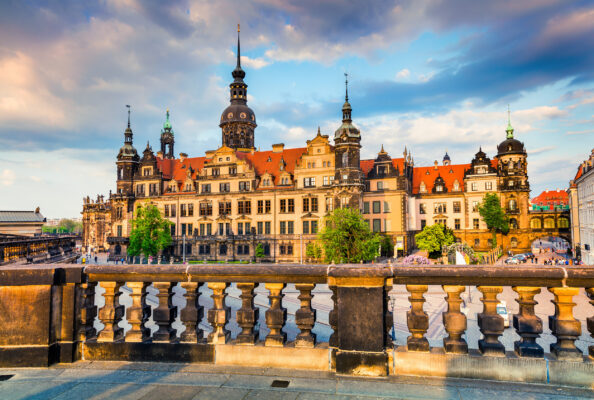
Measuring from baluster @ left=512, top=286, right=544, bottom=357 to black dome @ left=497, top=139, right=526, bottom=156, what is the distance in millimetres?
71704

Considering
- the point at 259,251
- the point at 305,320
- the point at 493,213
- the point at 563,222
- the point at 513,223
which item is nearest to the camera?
the point at 305,320

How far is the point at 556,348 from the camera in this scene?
403 cm

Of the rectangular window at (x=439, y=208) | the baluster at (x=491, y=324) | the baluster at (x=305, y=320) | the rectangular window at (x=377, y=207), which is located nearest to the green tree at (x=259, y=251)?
the rectangular window at (x=377, y=207)

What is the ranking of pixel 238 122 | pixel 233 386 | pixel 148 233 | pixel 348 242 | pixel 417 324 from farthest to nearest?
1. pixel 238 122
2. pixel 148 233
3. pixel 348 242
4. pixel 417 324
5. pixel 233 386

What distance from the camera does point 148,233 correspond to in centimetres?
4959

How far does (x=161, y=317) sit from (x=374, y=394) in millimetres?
2653

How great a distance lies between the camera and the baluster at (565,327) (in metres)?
3.95

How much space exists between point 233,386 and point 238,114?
6940 cm

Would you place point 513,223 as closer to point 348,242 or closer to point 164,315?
point 348,242

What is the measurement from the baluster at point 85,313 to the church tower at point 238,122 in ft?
211

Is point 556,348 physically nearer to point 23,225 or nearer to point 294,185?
point 294,185

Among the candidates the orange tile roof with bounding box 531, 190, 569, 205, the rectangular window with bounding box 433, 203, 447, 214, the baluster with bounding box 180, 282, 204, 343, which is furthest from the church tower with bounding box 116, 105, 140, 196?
the orange tile roof with bounding box 531, 190, 569, 205

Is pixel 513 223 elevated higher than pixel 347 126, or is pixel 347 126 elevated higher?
pixel 347 126

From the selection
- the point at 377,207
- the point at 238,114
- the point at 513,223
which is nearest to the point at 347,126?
the point at 377,207
